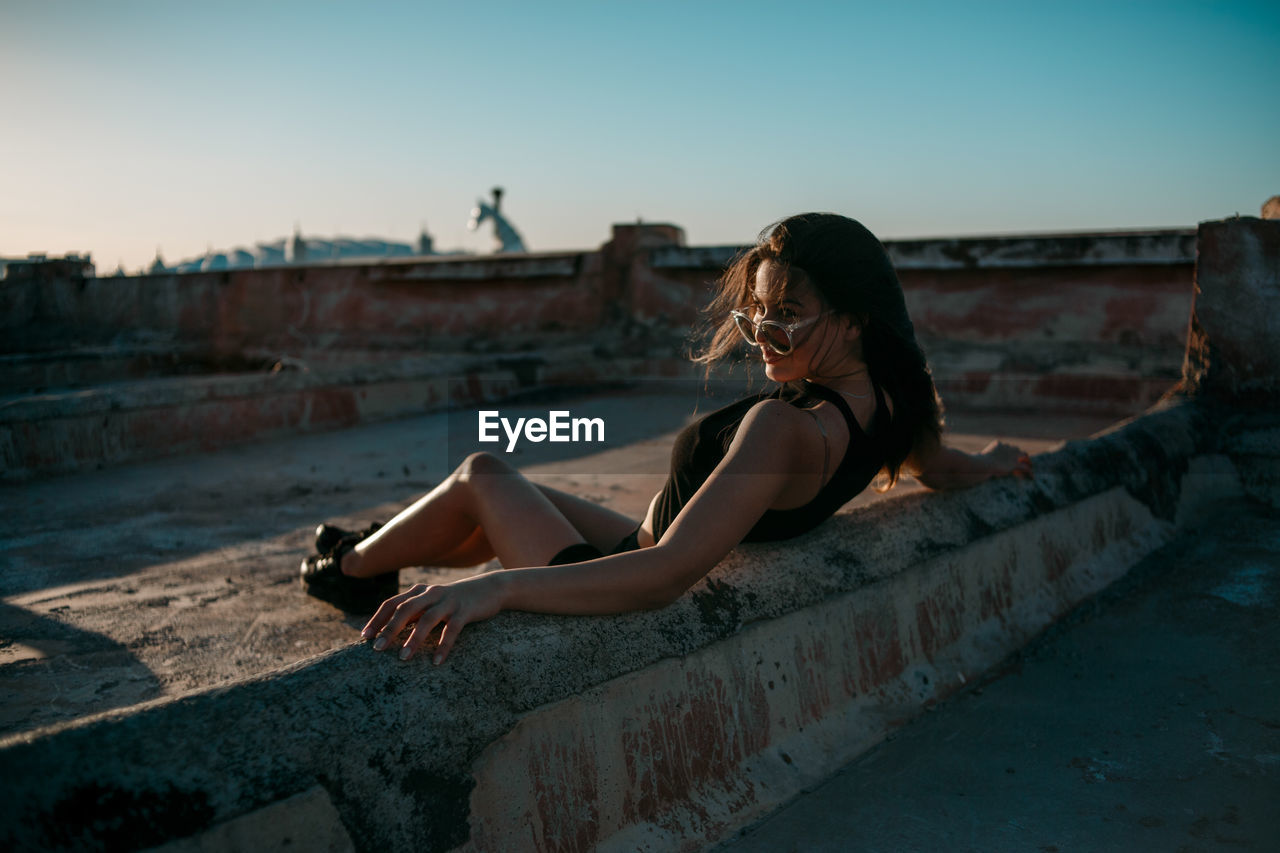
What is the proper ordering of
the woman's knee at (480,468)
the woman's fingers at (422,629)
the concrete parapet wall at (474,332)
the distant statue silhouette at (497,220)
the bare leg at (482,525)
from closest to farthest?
the woman's fingers at (422,629) < the bare leg at (482,525) < the woman's knee at (480,468) < the concrete parapet wall at (474,332) < the distant statue silhouette at (497,220)

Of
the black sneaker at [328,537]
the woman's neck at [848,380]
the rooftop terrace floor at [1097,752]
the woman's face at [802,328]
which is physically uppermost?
the woman's face at [802,328]

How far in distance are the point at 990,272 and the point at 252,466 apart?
17.5 ft

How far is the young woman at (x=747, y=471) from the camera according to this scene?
4.92 feet

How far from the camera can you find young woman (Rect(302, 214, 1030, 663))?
59.1 inches

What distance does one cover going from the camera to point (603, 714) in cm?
150

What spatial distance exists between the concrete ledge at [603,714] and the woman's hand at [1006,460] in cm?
7

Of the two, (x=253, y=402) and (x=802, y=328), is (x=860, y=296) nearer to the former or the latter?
Result: (x=802, y=328)

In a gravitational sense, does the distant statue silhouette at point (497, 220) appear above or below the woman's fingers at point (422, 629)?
above

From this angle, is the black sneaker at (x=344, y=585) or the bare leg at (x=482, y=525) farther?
the black sneaker at (x=344, y=585)

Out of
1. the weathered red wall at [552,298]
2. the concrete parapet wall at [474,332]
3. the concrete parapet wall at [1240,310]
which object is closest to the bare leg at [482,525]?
the concrete parapet wall at [474,332]

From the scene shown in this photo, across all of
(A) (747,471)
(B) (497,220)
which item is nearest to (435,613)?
(A) (747,471)

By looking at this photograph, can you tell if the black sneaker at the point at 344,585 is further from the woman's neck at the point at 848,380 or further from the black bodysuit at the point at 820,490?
the woman's neck at the point at 848,380

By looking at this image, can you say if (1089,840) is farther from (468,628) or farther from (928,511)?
(468,628)

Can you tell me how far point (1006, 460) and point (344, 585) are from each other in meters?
1.93
